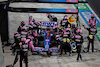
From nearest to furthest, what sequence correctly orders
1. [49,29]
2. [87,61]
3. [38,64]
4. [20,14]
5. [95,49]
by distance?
[38,64], [87,61], [49,29], [95,49], [20,14]

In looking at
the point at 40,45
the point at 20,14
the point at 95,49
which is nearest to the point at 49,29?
the point at 40,45

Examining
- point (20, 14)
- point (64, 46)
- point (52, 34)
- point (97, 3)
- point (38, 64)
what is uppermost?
point (97, 3)

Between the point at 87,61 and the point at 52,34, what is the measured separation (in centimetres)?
260

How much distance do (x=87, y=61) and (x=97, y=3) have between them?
865 cm

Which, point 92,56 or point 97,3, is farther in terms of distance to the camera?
point 97,3

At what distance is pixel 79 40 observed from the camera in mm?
9258

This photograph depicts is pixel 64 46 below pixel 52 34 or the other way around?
below

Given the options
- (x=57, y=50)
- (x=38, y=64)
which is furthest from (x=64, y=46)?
(x=38, y=64)

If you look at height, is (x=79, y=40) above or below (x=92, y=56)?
above

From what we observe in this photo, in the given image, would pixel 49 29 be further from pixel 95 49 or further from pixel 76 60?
pixel 95 49

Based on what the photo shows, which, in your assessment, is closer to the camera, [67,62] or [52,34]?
[67,62]

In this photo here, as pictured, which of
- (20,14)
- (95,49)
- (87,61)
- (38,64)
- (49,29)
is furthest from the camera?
(20,14)

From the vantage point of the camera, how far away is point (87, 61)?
9.38 m

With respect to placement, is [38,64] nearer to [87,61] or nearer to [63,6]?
[87,61]
